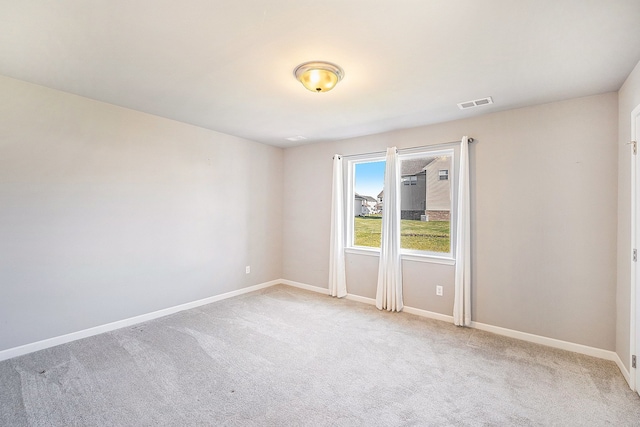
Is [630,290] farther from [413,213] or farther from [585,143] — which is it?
[413,213]

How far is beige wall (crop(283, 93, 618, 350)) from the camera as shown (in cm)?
274

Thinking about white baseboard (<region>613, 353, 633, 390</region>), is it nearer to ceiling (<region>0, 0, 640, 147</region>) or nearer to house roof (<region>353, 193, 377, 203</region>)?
ceiling (<region>0, 0, 640, 147</region>)

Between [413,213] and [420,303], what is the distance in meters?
1.25

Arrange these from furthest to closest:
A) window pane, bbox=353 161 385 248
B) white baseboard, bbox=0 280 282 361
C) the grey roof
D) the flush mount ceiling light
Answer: window pane, bbox=353 161 385 248, the grey roof, white baseboard, bbox=0 280 282 361, the flush mount ceiling light

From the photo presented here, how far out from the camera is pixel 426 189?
4.04m

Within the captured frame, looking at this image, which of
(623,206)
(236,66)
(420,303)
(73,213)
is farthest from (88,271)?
(623,206)

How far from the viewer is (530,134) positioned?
3.09 m

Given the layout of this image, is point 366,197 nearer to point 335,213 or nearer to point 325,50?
point 335,213

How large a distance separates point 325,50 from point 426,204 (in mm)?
2668

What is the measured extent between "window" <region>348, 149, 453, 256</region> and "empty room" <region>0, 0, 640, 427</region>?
0.10 ft

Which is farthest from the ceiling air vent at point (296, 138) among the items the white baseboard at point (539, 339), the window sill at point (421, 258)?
the white baseboard at point (539, 339)

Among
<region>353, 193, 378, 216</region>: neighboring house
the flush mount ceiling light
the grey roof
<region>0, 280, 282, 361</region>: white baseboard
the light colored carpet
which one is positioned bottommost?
the light colored carpet

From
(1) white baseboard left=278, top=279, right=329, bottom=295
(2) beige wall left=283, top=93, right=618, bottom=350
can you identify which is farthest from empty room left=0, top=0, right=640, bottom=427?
(1) white baseboard left=278, top=279, right=329, bottom=295

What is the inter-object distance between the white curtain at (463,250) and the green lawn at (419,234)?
40cm
